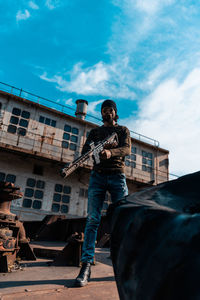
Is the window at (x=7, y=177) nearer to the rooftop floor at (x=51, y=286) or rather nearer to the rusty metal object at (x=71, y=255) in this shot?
the rusty metal object at (x=71, y=255)

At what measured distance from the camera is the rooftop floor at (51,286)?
1468mm

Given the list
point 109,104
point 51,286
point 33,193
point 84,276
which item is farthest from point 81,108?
point 51,286

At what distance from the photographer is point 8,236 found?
253cm

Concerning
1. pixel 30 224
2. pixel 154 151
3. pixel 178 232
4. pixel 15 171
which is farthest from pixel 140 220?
pixel 154 151

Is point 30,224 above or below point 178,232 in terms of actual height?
below

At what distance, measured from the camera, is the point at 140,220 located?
0.56m

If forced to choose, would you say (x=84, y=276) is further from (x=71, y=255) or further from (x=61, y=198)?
(x=61, y=198)

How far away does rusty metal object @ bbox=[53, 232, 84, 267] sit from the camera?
8.82ft

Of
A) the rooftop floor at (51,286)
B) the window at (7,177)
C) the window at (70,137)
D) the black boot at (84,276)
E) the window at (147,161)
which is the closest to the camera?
the rooftop floor at (51,286)

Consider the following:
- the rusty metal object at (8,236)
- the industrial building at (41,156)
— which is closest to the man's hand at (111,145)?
the rusty metal object at (8,236)

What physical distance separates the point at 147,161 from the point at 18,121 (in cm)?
1004

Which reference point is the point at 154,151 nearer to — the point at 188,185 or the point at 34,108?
the point at 34,108

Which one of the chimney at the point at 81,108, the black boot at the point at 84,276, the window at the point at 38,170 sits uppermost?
the chimney at the point at 81,108

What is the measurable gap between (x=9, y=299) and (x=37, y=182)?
38.0 feet
